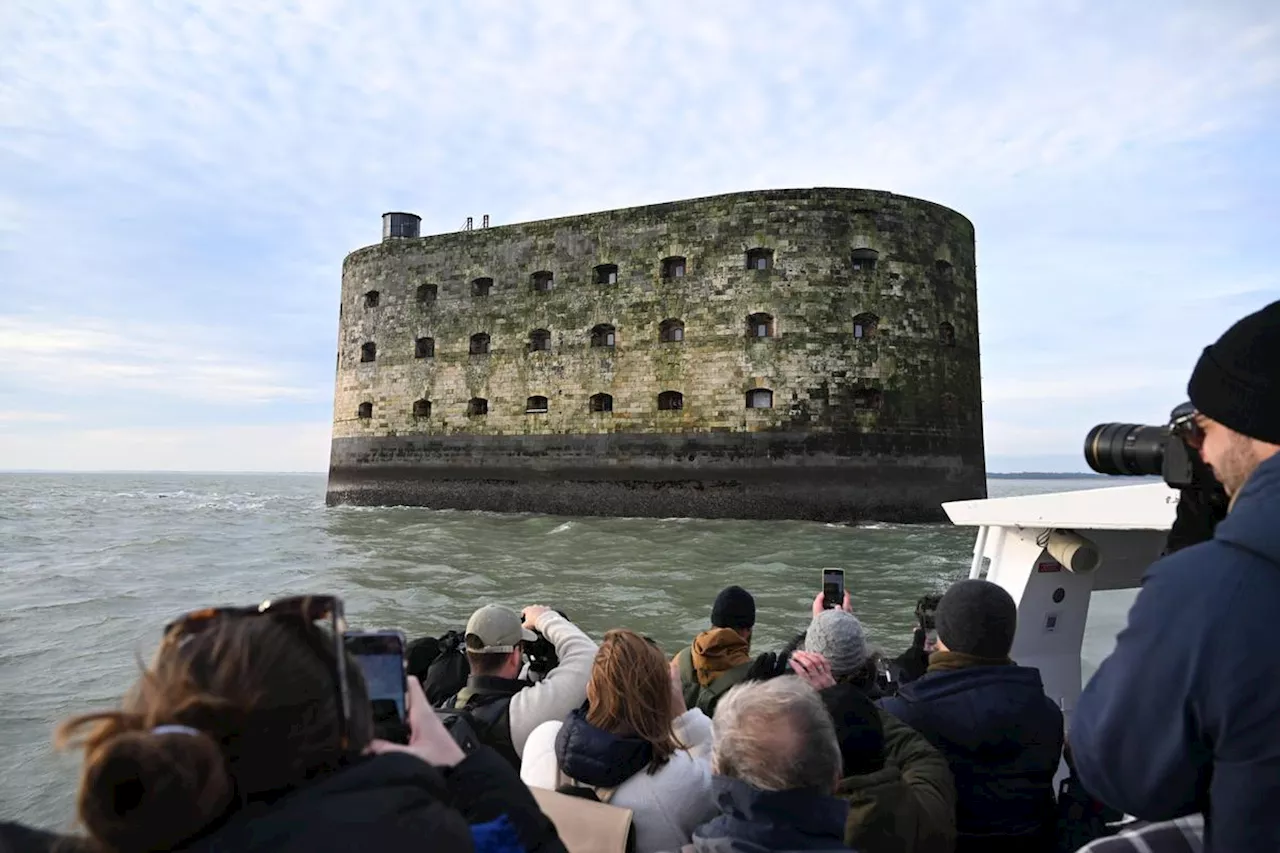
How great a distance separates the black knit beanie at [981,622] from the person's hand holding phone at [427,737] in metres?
1.53

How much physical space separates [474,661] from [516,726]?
284mm

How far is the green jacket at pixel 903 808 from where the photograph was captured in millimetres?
1976

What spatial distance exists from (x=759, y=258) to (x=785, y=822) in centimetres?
1815

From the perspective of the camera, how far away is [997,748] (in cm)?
223

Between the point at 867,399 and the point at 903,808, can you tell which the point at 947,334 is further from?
the point at 903,808

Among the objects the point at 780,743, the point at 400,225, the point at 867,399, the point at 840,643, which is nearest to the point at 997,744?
the point at 840,643

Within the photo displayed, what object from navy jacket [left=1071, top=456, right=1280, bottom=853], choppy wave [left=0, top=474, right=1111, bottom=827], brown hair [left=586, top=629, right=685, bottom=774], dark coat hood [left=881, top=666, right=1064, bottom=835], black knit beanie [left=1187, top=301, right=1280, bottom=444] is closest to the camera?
navy jacket [left=1071, top=456, right=1280, bottom=853]

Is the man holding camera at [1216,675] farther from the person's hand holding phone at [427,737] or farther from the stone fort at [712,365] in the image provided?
the stone fort at [712,365]

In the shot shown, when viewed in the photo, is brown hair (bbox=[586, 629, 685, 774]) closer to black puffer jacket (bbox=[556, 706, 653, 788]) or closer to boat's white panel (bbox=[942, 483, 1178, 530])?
black puffer jacket (bbox=[556, 706, 653, 788])

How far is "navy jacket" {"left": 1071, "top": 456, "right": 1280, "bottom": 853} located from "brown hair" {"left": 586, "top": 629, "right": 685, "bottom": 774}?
1.04m

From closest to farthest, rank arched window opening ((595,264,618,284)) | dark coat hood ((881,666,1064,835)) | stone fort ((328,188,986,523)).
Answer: dark coat hood ((881,666,1064,835)) < stone fort ((328,188,986,523)) < arched window opening ((595,264,618,284))

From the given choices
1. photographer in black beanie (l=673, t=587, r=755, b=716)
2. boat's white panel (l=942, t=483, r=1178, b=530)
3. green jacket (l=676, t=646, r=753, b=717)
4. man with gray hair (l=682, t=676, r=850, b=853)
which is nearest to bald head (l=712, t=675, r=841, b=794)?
man with gray hair (l=682, t=676, r=850, b=853)

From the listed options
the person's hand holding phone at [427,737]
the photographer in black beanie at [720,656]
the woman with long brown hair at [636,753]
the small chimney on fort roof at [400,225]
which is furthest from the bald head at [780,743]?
the small chimney on fort roof at [400,225]

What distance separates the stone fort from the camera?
18.3 metres
